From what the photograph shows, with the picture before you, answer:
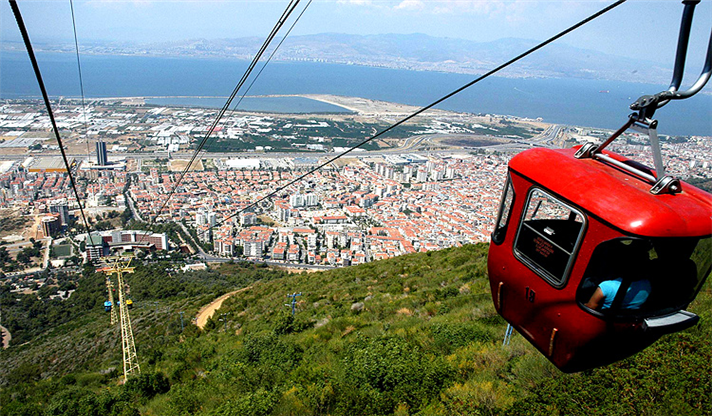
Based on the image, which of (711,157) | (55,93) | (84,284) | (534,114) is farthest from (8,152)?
(534,114)

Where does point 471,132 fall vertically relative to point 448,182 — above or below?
above

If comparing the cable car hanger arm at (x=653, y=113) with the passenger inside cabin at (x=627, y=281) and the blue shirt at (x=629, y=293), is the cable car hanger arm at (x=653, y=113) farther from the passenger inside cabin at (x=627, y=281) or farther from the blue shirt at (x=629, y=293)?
the blue shirt at (x=629, y=293)

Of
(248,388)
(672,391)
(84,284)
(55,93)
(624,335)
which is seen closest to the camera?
(624,335)

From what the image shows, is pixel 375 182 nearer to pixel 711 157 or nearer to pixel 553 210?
pixel 711 157

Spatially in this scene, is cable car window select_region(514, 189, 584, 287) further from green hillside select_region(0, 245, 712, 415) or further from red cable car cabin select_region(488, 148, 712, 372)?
green hillside select_region(0, 245, 712, 415)

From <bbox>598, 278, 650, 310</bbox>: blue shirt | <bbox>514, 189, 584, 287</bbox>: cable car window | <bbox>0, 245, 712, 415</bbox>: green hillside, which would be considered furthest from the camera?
<bbox>0, 245, 712, 415</bbox>: green hillside

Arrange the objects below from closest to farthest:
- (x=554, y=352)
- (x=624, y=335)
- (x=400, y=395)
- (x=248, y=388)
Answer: (x=624, y=335), (x=554, y=352), (x=400, y=395), (x=248, y=388)

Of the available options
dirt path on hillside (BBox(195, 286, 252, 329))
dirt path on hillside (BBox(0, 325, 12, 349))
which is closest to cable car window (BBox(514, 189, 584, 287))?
dirt path on hillside (BBox(195, 286, 252, 329))
